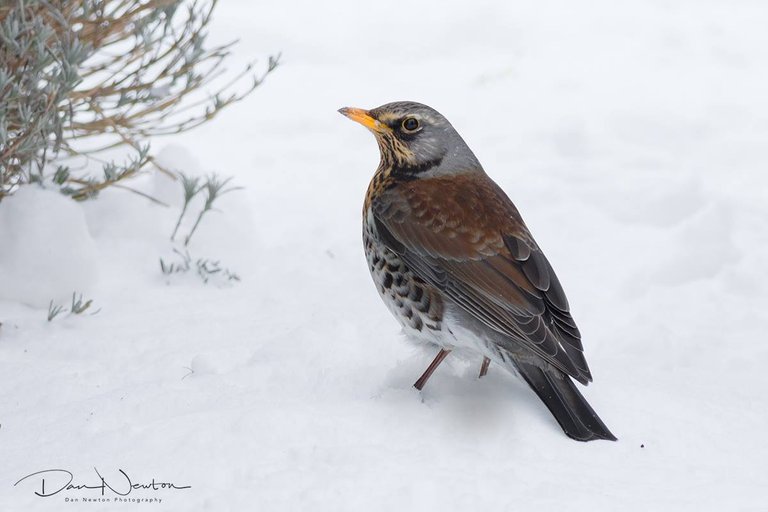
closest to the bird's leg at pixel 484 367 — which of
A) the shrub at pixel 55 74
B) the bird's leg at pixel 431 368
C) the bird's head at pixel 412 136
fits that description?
the bird's leg at pixel 431 368

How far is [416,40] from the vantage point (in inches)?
364

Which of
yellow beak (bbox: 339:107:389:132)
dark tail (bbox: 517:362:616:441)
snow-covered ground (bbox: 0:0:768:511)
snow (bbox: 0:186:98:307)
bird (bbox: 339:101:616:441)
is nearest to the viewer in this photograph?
snow-covered ground (bbox: 0:0:768:511)

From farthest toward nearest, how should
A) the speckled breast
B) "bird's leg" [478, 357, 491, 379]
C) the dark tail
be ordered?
"bird's leg" [478, 357, 491, 379] < the speckled breast < the dark tail

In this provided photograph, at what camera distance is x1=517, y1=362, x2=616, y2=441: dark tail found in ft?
11.5

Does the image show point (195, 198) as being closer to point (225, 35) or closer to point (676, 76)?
point (225, 35)

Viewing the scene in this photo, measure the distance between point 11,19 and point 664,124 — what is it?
16.1 ft

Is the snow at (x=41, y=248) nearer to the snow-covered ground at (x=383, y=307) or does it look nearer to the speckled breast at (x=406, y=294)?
the snow-covered ground at (x=383, y=307)

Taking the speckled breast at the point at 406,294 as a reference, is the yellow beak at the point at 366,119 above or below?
above

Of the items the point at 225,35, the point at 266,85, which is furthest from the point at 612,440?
the point at 225,35

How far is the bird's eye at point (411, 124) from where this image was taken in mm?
4145

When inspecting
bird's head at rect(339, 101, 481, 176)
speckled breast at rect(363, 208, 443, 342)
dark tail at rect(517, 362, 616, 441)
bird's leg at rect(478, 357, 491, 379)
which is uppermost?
bird's head at rect(339, 101, 481, 176)

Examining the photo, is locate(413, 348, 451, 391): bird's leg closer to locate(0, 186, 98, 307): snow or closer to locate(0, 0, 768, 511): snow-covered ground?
locate(0, 0, 768, 511): snow-covered ground

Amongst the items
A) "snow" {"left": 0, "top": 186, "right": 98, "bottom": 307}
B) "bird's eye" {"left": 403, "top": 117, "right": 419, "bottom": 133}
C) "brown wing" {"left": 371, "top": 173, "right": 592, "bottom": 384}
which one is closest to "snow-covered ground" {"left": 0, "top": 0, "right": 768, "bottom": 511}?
"snow" {"left": 0, "top": 186, "right": 98, "bottom": 307}

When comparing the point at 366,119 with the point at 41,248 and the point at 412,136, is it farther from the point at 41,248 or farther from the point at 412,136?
the point at 41,248
